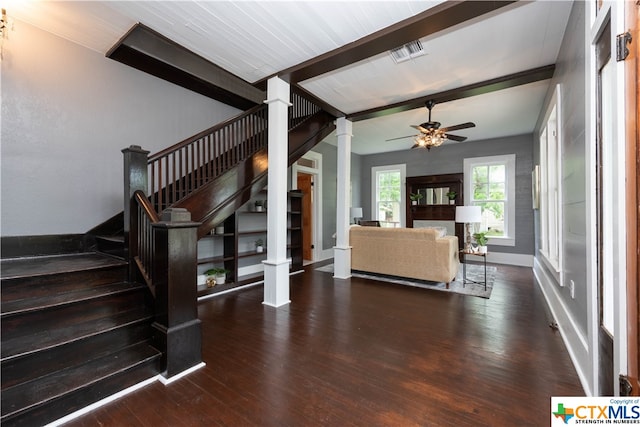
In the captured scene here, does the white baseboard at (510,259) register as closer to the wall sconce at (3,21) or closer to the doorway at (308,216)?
the doorway at (308,216)

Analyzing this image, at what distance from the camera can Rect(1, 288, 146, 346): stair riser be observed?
5.61 feet

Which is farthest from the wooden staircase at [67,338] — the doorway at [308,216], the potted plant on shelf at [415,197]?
the potted plant on shelf at [415,197]

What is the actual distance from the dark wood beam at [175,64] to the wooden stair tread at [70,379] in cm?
297

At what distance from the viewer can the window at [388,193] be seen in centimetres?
794

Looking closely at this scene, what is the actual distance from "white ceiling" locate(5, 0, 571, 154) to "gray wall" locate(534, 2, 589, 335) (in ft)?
1.17

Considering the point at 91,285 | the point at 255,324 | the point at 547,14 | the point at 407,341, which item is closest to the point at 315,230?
the point at 255,324

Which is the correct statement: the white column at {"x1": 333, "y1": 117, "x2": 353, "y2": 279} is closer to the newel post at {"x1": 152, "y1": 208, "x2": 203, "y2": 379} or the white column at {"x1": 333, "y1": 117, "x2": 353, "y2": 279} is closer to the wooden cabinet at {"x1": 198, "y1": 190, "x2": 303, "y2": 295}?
the wooden cabinet at {"x1": 198, "y1": 190, "x2": 303, "y2": 295}

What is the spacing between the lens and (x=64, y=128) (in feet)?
9.89

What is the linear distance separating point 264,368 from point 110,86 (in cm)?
377

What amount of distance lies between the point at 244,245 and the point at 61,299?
3.11 meters

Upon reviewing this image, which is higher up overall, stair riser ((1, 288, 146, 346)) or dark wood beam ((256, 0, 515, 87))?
dark wood beam ((256, 0, 515, 87))

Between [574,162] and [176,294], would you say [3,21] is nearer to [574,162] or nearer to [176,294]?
[176,294]

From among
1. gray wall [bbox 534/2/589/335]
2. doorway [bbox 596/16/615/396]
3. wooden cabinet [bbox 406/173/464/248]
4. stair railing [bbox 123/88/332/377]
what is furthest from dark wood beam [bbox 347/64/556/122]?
stair railing [bbox 123/88/332/377]

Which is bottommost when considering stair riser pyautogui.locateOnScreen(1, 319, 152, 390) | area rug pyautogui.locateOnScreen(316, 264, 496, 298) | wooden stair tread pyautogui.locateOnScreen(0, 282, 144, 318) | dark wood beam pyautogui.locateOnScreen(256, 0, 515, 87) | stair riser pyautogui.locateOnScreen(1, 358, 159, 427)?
area rug pyautogui.locateOnScreen(316, 264, 496, 298)
